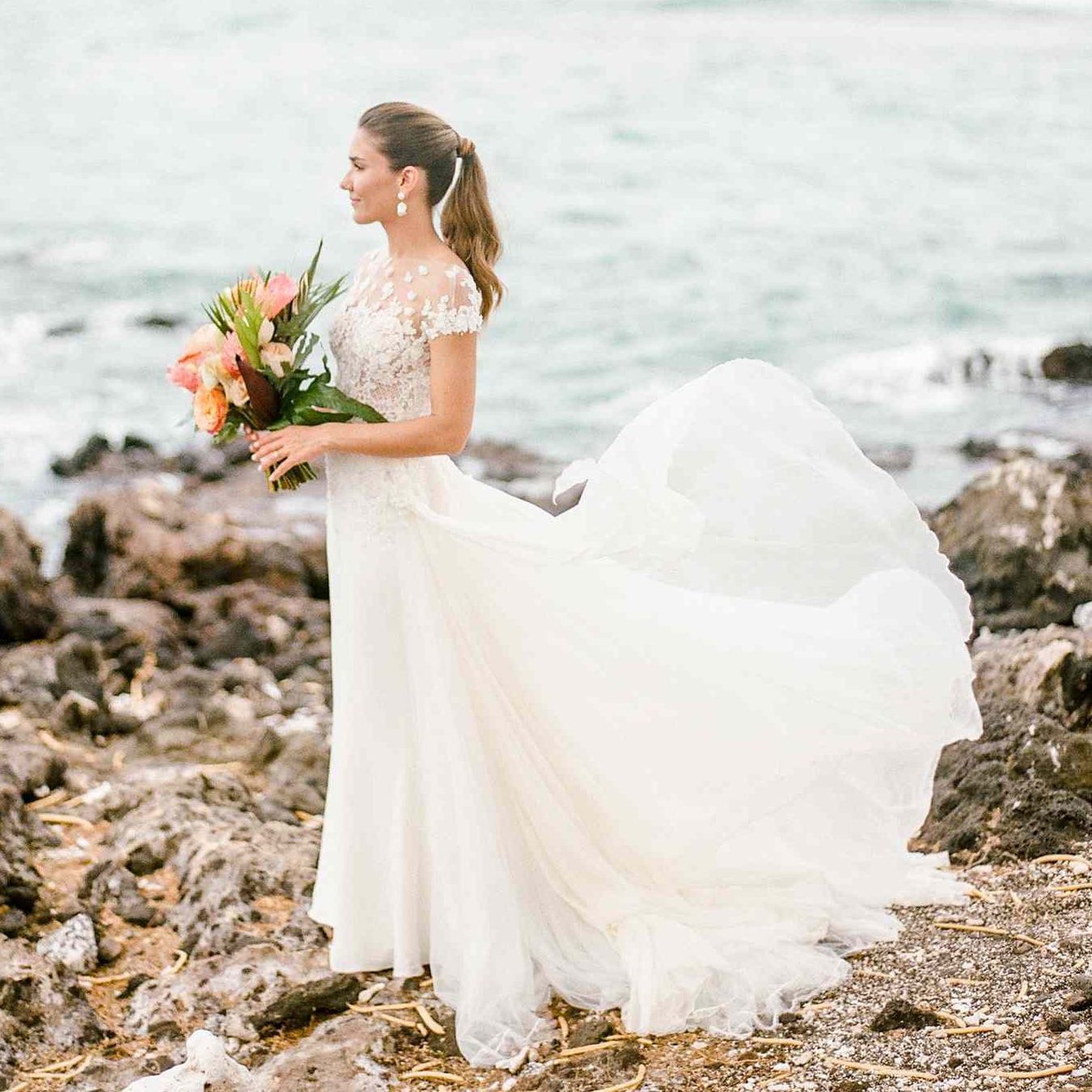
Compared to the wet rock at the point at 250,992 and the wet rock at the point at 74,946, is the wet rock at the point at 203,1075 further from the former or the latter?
the wet rock at the point at 74,946

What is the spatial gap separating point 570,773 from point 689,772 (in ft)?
1.14

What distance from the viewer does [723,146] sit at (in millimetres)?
32875

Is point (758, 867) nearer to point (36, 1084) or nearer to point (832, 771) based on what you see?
point (832, 771)

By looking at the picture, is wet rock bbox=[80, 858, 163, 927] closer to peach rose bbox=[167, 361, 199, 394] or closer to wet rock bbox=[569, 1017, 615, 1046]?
wet rock bbox=[569, 1017, 615, 1046]

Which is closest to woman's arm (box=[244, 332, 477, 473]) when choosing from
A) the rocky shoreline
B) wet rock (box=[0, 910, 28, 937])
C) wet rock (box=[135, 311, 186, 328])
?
the rocky shoreline

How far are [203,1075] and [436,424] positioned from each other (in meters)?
1.80

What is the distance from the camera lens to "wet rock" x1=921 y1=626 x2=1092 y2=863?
4.88m

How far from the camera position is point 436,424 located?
14.3 ft

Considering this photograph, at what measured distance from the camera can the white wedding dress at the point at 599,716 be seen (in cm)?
444

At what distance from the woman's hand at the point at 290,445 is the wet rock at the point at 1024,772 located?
2329mm

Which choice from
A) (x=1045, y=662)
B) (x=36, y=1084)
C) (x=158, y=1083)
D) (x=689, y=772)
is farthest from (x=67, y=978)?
(x=1045, y=662)

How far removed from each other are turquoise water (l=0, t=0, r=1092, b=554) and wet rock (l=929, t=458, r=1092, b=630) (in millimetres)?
3964

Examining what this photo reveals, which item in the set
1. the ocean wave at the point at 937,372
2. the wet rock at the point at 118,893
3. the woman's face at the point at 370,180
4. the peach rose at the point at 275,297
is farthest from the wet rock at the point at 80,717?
the ocean wave at the point at 937,372

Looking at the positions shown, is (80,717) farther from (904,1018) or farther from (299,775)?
(904,1018)
